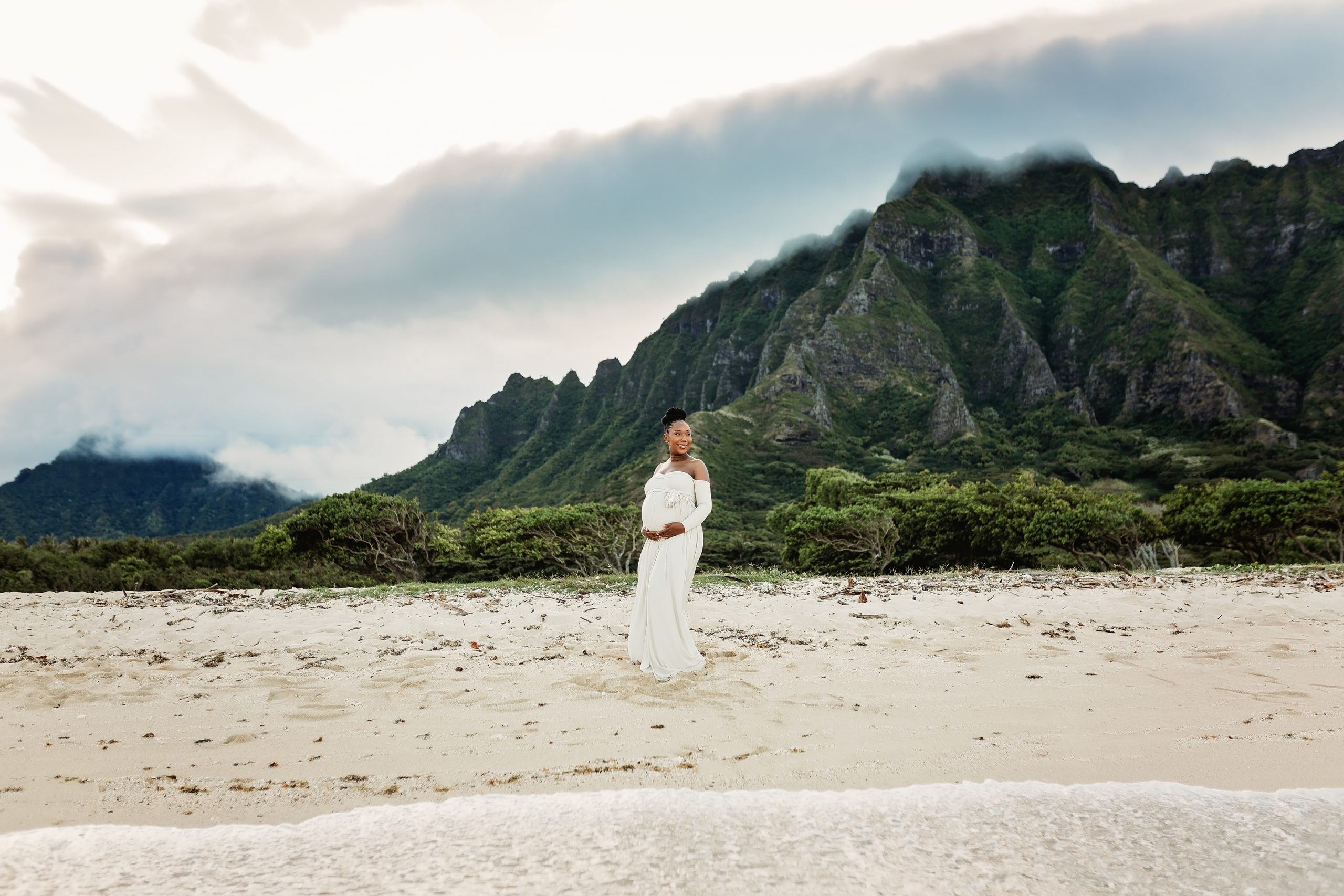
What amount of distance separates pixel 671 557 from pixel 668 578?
20 cm

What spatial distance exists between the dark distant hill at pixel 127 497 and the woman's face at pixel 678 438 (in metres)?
171

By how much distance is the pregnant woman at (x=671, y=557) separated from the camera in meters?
5.71

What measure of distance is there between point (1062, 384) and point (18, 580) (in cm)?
13868

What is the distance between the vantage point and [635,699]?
5.01 m

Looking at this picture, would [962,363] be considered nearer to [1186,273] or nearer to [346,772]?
[1186,273]

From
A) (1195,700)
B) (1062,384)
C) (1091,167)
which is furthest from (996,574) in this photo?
(1091,167)

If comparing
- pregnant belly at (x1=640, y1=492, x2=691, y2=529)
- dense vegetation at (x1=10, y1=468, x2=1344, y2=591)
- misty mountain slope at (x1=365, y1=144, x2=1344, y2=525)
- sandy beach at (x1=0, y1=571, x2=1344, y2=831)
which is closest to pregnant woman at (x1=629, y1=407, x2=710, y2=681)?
pregnant belly at (x1=640, y1=492, x2=691, y2=529)

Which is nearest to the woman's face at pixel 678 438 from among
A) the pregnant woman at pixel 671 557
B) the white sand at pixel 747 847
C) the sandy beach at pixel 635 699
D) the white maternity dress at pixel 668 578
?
the pregnant woman at pixel 671 557

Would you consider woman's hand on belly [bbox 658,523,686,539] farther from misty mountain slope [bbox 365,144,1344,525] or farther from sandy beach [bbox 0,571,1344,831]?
misty mountain slope [bbox 365,144,1344,525]

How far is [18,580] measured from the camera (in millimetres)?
14586

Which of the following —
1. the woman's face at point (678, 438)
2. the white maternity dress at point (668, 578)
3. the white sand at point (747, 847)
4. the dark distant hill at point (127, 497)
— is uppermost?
the dark distant hill at point (127, 497)

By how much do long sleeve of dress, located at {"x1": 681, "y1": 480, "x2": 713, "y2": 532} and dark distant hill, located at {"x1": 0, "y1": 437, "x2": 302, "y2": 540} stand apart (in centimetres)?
17146

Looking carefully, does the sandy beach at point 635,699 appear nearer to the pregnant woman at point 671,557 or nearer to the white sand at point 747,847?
the pregnant woman at point 671,557

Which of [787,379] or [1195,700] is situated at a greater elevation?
[787,379]
